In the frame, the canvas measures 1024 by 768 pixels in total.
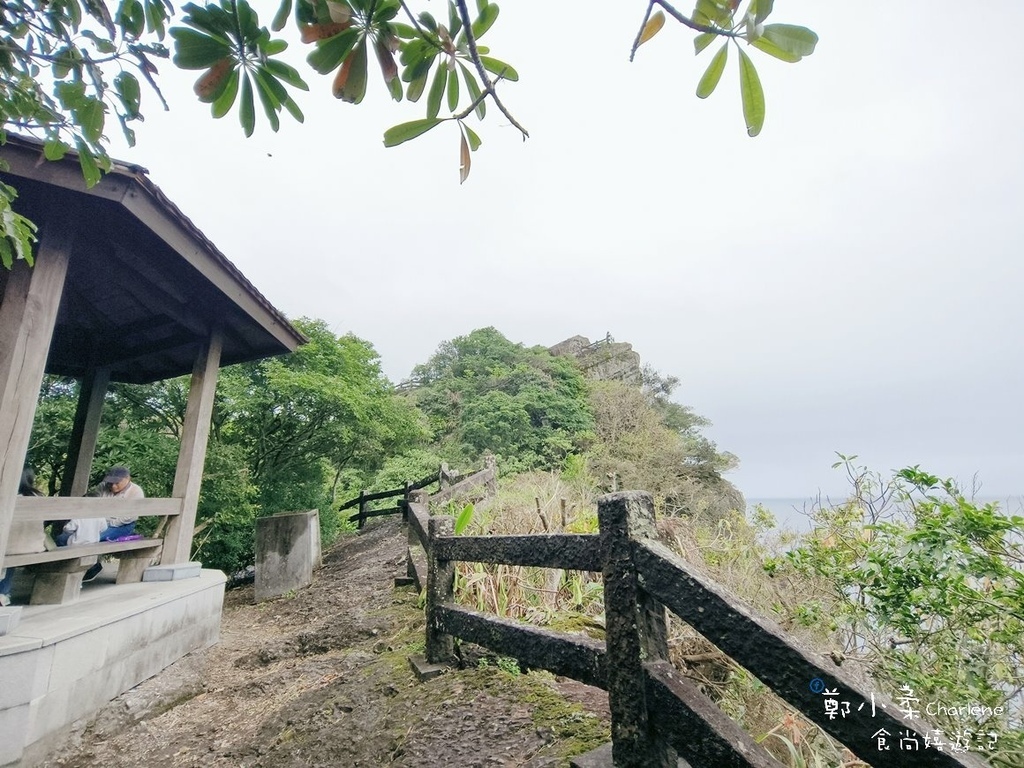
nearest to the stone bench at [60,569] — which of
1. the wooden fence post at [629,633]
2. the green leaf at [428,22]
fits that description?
the wooden fence post at [629,633]

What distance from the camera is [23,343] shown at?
3.25 m

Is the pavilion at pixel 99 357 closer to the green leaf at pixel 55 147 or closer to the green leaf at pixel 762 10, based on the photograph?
the green leaf at pixel 55 147

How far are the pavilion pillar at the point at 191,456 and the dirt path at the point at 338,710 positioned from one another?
3.62 feet

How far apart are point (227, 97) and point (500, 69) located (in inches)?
30.0

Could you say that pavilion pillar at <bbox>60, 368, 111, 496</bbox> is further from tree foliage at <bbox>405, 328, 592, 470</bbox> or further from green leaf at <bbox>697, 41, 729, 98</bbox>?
tree foliage at <bbox>405, 328, 592, 470</bbox>

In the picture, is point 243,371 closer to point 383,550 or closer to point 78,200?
point 383,550

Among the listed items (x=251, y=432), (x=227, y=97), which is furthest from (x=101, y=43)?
(x=251, y=432)

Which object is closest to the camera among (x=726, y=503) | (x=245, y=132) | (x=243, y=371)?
(x=245, y=132)

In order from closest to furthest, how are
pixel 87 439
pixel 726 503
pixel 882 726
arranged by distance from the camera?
pixel 882 726 → pixel 87 439 → pixel 726 503

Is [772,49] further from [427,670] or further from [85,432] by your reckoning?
[85,432]

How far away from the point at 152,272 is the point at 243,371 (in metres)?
4.60

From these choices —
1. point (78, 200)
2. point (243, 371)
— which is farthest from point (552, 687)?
point (243, 371)

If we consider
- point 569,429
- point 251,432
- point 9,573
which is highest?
point 569,429

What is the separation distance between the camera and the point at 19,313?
3.27 meters
